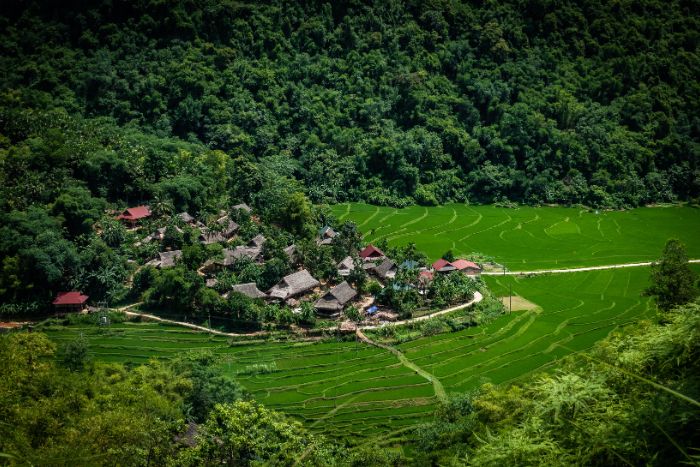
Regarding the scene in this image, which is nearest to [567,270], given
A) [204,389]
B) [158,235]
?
[204,389]


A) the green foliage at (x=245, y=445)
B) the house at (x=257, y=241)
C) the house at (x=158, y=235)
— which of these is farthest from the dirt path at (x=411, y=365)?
the house at (x=158, y=235)

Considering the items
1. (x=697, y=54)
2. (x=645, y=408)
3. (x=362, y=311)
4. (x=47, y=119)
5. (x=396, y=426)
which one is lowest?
(x=396, y=426)

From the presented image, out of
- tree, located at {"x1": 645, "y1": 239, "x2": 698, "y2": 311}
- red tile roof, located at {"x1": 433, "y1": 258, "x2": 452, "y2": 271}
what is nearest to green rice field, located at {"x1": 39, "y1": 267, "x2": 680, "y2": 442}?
tree, located at {"x1": 645, "y1": 239, "x2": 698, "y2": 311}

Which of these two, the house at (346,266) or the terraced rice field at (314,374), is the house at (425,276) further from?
the terraced rice field at (314,374)

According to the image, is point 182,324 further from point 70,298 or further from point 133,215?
point 133,215

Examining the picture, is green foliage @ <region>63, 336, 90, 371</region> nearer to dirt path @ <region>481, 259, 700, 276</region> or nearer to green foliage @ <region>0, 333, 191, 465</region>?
green foliage @ <region>0, 333, 191, 465</region>

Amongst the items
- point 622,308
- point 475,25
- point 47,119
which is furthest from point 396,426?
point 475,25

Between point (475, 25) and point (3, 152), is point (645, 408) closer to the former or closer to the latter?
point (3, 152)
